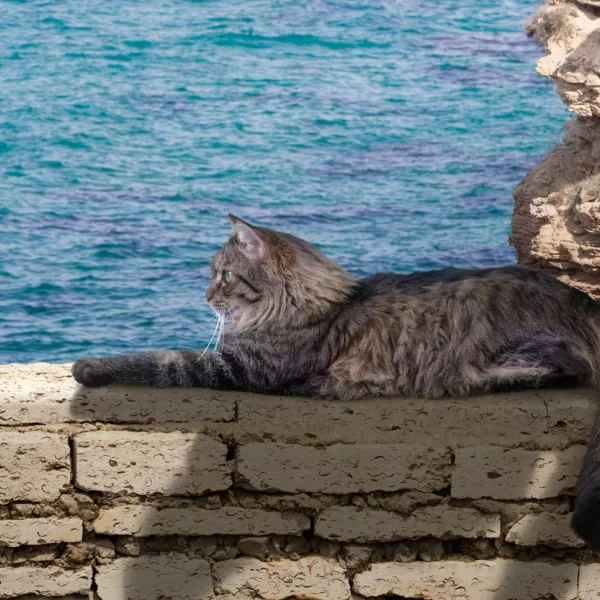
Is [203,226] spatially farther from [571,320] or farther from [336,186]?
[571,320]

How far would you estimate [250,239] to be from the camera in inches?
156

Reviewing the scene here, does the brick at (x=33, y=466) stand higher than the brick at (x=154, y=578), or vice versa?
the brick at (x=33, y=466)

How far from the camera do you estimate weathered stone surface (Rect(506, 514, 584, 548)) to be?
3863 millimetres

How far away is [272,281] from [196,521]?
2.94ft

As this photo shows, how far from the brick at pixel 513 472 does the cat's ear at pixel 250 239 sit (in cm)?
101

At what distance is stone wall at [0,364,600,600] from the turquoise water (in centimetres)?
981

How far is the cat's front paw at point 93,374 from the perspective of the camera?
3.70 m

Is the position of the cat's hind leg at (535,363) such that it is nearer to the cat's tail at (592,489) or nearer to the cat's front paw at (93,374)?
the cat's tail at (592,489)

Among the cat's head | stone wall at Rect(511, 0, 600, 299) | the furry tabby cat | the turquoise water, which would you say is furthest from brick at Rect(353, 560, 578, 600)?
the turquoise water

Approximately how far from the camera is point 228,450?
3756 millimetres

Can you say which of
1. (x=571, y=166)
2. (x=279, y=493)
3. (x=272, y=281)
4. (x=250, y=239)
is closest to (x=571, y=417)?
(x=279, y=493)

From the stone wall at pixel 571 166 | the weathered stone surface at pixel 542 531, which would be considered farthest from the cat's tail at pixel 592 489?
the stone wall at pixel 571 166

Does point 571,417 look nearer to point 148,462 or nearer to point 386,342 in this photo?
point 386,342

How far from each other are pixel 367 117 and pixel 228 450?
17.3 m
